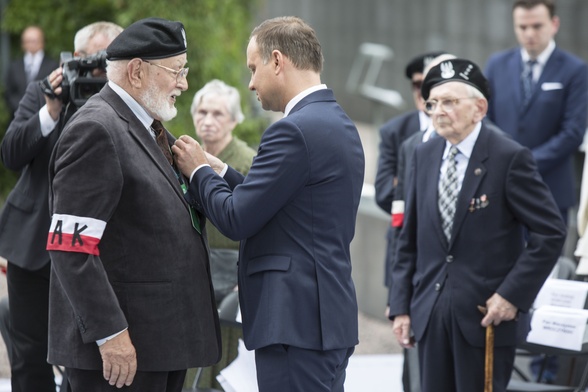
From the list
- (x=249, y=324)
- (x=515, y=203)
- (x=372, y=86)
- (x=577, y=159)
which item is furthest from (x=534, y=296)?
(x=372, y=86)

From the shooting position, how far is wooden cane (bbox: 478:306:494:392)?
4.61 m

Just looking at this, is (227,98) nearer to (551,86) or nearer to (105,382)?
(551,86)

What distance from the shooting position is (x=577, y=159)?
7.89 m

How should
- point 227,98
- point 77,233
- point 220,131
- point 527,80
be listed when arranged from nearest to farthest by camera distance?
1. point 77,233
2. point 220,131
3. point 227,98
4. point 527,80

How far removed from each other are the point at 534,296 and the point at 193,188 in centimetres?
166

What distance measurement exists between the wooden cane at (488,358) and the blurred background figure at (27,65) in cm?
843

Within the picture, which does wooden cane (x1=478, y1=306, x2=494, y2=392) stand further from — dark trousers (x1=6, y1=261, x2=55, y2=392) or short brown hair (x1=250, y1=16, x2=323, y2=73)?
dark trousers (x1=6, y1=261, x2=55, y2=392)

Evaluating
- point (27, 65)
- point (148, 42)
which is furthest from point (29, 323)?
point (27, 65)

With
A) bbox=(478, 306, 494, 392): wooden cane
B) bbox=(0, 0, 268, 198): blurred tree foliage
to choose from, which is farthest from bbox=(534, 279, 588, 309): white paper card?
bbox=(0, 0, 268, 198): blurred tree foliage

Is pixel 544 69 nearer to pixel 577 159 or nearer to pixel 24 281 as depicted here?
pixel 577 159

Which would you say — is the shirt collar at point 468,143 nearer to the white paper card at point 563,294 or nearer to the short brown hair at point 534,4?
the white paper card at point 563,294

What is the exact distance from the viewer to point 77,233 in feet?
11.4

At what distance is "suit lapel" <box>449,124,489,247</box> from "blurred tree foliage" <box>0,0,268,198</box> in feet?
17.8

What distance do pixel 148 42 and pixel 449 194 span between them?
1.67 m
